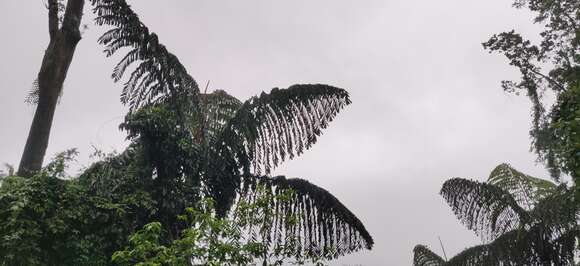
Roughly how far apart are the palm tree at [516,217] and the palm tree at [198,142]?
169 centimetres

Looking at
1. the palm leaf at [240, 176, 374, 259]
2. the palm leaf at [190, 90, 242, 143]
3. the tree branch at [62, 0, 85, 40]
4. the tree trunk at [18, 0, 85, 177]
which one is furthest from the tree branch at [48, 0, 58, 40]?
the palm leaf at [240, 176, 374, 259]

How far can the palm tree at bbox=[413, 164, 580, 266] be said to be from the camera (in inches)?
283

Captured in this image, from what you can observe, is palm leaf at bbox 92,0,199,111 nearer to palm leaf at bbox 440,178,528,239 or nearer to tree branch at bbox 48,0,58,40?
tree branch at bbox 48,0,58,40

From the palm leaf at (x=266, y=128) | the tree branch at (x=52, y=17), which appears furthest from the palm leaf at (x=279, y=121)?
the tree branch at (x=52, y=17)

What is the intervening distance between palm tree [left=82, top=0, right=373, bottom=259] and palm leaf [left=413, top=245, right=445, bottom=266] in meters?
3.43

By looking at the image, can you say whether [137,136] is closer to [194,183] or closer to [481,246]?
[194,183]

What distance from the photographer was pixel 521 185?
8.37 m

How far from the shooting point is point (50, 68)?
294 inches

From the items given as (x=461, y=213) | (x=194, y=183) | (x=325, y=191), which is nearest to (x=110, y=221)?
(x=194, y=183)

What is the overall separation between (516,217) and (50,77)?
6542 millimetres

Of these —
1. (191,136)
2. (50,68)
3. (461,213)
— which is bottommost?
(461,213)

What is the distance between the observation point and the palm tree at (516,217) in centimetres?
719

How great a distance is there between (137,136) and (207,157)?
1.09 meters

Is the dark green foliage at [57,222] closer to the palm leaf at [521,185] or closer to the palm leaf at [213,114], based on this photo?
the palm leaf at [213,114]
